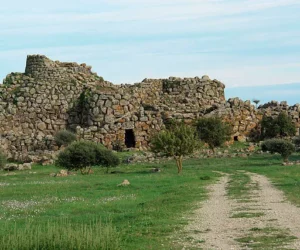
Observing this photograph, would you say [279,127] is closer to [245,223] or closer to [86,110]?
[86,110]

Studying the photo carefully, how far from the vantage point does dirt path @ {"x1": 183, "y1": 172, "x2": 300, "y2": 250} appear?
12.5 m

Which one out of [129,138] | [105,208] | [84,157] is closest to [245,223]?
[105,208]

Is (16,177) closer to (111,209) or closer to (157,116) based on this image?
(111,209)

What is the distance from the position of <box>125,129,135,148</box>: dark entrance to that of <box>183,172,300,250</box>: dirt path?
31.6 m

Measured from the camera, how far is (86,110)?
2133 inches

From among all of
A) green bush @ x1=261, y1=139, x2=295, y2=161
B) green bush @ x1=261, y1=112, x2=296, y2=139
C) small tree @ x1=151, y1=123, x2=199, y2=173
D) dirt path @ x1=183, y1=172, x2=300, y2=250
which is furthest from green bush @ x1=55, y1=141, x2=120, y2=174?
green bush @ x1=261, y1=112, x2=296, y2=139

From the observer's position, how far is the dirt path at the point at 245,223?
493 inches

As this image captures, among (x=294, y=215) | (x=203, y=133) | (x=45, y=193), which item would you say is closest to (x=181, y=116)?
(x=203, y=133)

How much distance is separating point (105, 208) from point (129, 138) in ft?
114

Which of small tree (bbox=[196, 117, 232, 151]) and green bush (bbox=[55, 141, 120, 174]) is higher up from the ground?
small tree (bbox=[196, 117, 232, 151])

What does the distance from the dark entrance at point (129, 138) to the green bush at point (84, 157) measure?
1548cm

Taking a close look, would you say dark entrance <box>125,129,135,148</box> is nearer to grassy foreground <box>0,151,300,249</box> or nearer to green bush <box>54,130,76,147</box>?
green bush <box>54,130,76,147</box>

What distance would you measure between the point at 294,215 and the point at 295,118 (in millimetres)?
43397

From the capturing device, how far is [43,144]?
49406mm
